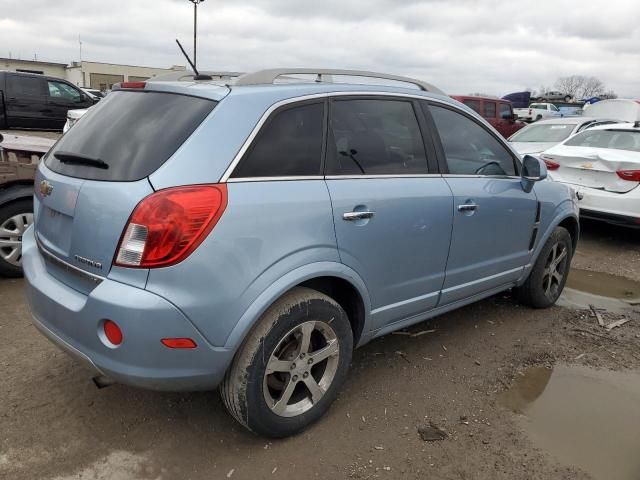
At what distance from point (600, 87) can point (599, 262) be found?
77969mm

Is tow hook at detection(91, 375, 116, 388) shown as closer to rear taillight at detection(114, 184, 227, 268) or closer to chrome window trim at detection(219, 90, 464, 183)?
rear taillight at detection(114, 184, 227, 268)

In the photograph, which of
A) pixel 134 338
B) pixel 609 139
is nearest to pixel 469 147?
pixel 134 338

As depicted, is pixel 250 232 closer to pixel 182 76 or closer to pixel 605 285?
pixel 182 76

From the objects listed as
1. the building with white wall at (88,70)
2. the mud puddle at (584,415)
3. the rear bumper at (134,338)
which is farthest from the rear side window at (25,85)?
the building with white wall at (88,70)

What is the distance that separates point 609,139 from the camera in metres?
7.36

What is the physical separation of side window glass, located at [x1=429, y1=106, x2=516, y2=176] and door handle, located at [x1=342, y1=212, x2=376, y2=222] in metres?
0.89

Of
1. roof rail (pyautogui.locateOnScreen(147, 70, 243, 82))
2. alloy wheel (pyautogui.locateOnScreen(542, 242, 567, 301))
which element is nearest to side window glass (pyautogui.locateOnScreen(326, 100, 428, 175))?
roof rail (pyautogui.locateOnScreen(147, 70, 243, 82))

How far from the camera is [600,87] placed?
72.3 m

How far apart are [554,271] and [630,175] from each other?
105 inches

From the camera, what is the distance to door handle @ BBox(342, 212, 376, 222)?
2.59 metres

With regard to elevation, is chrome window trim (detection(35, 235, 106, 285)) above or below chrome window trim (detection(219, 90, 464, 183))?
below

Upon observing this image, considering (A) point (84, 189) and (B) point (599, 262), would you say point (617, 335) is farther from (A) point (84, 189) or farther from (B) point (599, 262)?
(A) point (84, 189)

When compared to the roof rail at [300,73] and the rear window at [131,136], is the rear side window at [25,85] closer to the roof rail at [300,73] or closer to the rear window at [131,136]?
the rear window at [131,136]

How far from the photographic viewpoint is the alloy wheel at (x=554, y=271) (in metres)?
4.42
